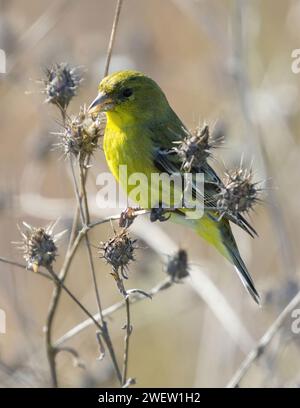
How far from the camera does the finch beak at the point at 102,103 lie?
12.5ft

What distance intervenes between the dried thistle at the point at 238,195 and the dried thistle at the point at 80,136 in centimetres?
61

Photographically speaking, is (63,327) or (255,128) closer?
(255,128)

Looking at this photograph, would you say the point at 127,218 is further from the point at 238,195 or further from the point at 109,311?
the point at 238,195

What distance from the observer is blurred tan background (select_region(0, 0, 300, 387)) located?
4617mm

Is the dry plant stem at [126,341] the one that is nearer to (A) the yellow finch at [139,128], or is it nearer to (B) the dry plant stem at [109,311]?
(B) the dry plant stem at [109,311]

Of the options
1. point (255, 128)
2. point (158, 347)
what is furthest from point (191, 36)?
point (255, 128)

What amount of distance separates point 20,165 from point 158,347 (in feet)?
8.26

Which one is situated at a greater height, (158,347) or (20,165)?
(20,165)

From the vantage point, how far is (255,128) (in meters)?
4.70

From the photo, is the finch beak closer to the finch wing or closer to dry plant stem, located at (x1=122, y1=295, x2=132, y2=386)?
the finch wing

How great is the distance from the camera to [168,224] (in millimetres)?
Answer: 6082
